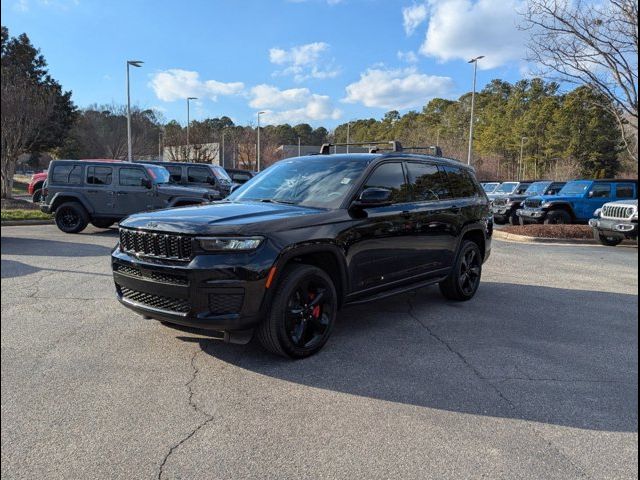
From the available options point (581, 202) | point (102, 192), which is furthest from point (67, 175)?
point (581, 202)

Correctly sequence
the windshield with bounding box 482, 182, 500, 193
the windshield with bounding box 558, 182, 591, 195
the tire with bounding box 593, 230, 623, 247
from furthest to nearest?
the windshield with bounding box 482, 182, 500, 193 → the windshield with bounding box 558, 182, 591, 195 → the tire with bounding box 593, 230, 623, 247

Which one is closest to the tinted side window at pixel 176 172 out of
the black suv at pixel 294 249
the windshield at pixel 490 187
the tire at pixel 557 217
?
the black suv at pixel 294 249

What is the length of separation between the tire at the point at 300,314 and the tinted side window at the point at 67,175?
34.6 ft

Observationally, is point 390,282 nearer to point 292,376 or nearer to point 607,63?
point 292,376

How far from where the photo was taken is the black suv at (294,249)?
3.72 m

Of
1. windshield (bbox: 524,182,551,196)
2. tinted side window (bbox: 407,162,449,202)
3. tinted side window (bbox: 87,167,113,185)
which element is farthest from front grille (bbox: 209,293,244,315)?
windshield (bbox: 524,182,551,196)

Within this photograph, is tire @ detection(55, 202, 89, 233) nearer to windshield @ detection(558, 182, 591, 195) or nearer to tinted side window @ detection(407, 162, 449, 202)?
tinted side window @ detection(407, 162, 449, 202)

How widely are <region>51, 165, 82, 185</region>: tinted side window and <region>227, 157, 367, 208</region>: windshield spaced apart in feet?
29.0

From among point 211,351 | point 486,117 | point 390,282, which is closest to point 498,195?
point 390,282

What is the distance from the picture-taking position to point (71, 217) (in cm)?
1276

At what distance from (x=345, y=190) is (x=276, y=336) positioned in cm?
163

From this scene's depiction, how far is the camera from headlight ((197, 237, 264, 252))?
372cm

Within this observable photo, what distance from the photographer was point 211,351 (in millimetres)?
4293

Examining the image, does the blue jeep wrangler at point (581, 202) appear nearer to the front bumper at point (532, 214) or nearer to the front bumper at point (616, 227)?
the front bumper at point (532, 214)
